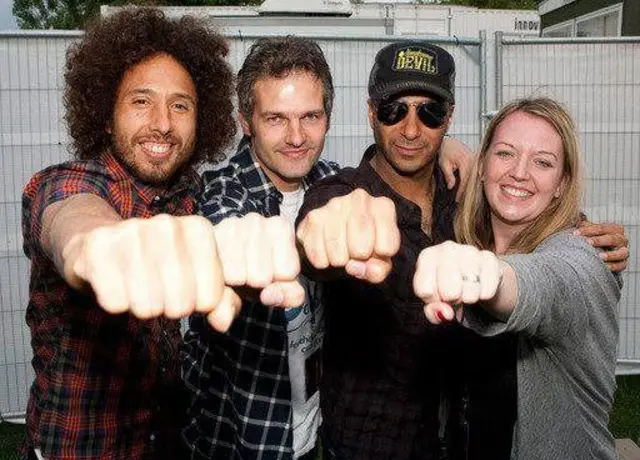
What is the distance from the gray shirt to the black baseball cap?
→ 1045mm

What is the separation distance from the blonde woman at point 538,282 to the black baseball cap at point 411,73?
41 centimetres

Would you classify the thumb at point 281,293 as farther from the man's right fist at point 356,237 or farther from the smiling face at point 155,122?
the smiling face at point 155,122

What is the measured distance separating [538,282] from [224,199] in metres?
1.28

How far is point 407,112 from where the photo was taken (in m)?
3.16

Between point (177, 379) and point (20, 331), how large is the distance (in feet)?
10.1

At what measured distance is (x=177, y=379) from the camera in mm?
2768

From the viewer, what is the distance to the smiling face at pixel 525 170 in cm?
264

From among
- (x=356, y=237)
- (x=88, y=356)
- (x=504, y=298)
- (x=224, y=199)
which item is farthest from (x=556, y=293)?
(x=88, y=356)

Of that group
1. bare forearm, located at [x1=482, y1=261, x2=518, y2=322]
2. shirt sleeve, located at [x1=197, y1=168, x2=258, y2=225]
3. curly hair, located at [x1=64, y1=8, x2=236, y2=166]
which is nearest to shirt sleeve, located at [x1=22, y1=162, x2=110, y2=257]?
shirt sleeve, located at [x1=197, y1=168, x2=258, y2=225]

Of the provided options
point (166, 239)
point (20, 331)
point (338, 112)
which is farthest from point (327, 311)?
point (20, 331)

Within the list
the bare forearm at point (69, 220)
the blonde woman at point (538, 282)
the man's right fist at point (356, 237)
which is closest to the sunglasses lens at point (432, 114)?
the blonde woman at point (538, 282)

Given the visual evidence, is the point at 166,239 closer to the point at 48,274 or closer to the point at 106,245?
the point at 106,245

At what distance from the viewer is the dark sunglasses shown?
10.4ft

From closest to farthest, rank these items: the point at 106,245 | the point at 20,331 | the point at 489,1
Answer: the point at 106,245
the point at 20,331
the point at 489,1
